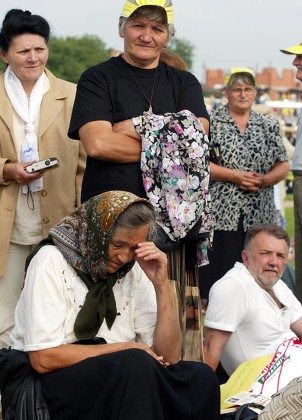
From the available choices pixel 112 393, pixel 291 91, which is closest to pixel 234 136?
pixel 112 393

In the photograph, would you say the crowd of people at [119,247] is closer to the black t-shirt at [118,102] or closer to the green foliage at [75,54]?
the black t-shirt at [118,102]

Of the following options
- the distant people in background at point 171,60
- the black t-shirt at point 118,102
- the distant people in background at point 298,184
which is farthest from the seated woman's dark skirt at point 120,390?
the distant people in background at point 298,184

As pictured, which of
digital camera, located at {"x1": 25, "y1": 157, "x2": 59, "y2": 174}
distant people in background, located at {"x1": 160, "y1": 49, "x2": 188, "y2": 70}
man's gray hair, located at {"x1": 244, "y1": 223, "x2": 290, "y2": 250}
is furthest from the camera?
distant people in background, located at {"x1": 160, "y1": 49, "x2": 188, "y2": 70}

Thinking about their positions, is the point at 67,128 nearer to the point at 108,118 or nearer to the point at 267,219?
the point at 108,118

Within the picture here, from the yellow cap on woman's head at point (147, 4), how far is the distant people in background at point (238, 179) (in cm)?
191

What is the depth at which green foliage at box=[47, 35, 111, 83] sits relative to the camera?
280 feet

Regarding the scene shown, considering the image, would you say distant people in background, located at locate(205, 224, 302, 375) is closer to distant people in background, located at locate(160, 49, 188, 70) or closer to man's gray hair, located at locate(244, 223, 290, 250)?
man's gray hair, located at locate(244, 223, 290, 250)

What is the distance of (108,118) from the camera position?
16.0ft

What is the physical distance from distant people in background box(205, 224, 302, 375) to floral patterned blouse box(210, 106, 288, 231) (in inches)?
36.6

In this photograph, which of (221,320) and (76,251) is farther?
(221,320)

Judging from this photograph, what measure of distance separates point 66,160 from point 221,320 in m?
1.22

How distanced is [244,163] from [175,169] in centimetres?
210

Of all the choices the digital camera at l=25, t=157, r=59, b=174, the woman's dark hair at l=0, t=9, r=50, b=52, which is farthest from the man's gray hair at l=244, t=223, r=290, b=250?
the woman's dark hair at l=0, t=9, r=50, b=52

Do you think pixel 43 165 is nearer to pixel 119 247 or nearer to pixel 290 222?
pixel 119 247
